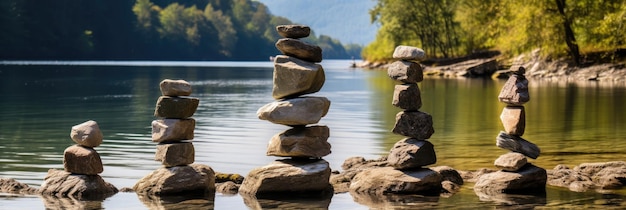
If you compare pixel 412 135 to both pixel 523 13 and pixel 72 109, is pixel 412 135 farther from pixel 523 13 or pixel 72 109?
pixel 523 13

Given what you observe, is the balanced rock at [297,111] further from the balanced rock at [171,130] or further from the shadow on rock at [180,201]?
the shadow on rock at [180,201]

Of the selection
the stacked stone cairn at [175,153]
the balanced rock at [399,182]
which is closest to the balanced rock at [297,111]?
the balanced rock at [399,182]

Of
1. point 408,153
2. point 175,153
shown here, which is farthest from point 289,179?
point 408,153

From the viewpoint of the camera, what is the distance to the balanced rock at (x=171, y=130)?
19.5 metres

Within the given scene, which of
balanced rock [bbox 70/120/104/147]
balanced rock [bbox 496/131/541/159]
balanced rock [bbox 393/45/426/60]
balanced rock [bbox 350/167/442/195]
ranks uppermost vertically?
balanced rock [bbox 393/45/426/60]

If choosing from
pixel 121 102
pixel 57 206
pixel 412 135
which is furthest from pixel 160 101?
pixel 121 102

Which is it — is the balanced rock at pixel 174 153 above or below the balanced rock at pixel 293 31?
below

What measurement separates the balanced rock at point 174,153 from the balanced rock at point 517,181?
19.3 ft

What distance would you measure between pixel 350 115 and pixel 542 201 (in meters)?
27.5

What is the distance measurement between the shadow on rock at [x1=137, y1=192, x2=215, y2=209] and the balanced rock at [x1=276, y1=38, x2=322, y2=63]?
330 cm

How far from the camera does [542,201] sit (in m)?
18.1

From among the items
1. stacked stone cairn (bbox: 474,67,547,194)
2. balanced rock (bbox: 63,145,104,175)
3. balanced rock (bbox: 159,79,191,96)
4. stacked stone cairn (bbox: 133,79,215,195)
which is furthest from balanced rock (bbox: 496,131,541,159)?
balanced rock (bbox: 63,145,104,175)

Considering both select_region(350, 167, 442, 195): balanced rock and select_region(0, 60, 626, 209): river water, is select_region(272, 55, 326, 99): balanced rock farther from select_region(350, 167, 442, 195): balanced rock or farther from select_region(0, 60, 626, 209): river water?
select_region(0, 60, 626, 209): river water

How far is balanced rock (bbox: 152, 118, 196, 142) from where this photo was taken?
19516mm
